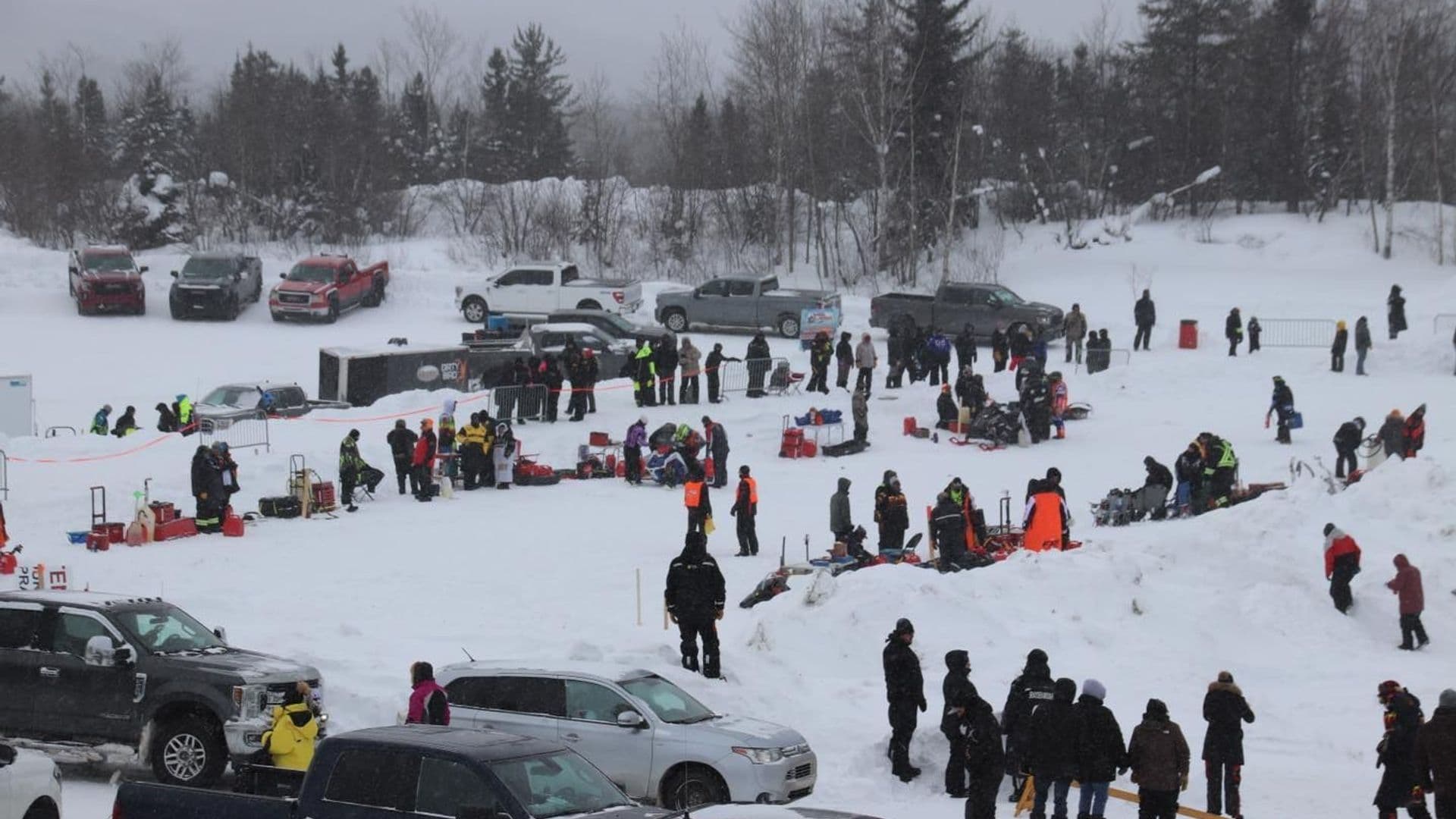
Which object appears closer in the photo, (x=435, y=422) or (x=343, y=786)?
(x=343, y=786)

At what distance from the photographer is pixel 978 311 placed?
127ft

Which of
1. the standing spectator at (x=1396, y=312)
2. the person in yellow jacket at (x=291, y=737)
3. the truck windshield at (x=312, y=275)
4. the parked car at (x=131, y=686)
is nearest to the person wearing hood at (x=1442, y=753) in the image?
the person in yellow jacket at (x=291, y=737)

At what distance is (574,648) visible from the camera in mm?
14070

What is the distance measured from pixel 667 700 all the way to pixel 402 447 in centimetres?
1428

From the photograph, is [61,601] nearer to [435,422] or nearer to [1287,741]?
[1287,741]

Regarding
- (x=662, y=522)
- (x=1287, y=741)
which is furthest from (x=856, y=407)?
(x=1287, y=741)

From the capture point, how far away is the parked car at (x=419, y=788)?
8125mm

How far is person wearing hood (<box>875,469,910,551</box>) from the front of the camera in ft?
68.5

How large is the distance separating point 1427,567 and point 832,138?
4436cm

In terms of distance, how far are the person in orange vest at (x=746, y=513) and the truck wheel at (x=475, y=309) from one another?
23.7 m

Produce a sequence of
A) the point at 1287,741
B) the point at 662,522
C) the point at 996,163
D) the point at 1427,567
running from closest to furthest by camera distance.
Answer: the point at 1287,741 → the point at 1427,567 → the point at 662,522 → the point at 996,163

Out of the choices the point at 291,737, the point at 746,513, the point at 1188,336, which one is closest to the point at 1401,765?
the point at 291,737

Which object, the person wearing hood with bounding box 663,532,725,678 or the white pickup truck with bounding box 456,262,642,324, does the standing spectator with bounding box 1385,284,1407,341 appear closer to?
the white pickup truck with bounding box 456,262,642,324

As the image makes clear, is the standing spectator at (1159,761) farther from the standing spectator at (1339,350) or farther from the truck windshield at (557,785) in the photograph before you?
the standing spectator at (1339,350)
